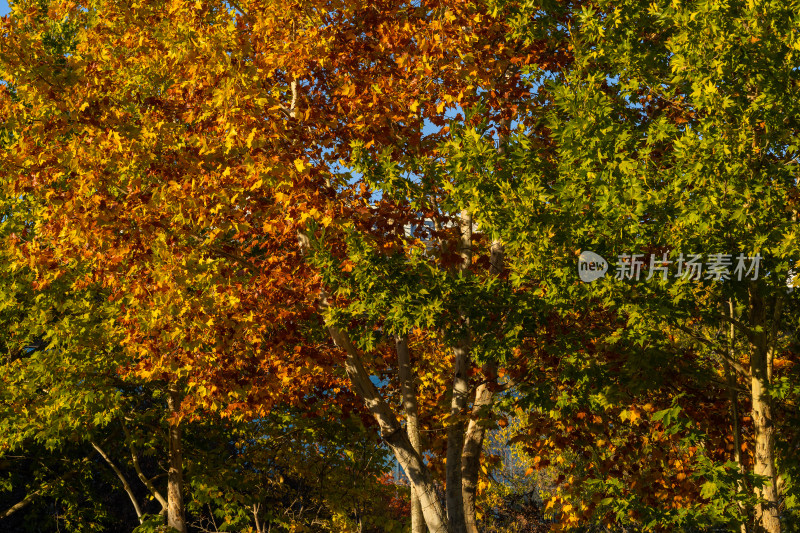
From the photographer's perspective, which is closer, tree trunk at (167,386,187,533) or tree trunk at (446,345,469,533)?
tree trunk at (446,345,469,533)

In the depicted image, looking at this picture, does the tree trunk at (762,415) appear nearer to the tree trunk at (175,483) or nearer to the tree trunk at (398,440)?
the tree trunk at (398,440)

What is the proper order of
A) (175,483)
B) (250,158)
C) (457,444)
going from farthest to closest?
(175,483)
(457,444)
(250,158)

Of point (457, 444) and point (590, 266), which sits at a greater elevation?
point (590, 266)

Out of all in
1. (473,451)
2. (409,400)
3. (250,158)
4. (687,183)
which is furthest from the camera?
(473,451)

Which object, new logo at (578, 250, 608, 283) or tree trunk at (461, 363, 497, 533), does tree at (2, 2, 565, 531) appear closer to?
tree trunk at (461, 363, 497, 533)

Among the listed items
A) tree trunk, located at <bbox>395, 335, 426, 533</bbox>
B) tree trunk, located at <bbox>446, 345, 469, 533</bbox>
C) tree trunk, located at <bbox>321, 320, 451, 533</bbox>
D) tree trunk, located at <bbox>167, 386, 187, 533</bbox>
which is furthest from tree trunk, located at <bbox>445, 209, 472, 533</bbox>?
tree trunk, located at <bbox>167, 386, 187, 533</bbox>

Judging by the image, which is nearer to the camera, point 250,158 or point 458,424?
point 250,158

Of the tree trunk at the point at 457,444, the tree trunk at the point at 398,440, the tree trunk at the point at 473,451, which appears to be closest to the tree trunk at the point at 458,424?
the tree trunk at the point at 457,444

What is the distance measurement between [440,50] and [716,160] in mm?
3578

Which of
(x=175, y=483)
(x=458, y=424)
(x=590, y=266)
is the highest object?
(x=590, y=266)

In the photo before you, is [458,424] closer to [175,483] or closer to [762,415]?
[762,415]

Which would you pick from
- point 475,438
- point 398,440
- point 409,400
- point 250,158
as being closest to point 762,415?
point 475,438

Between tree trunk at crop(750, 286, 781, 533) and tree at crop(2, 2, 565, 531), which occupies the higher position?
tree at crop(2, 2, 565, 531)

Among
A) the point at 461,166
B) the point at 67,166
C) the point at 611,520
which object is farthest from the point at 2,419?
the point at 611,520
